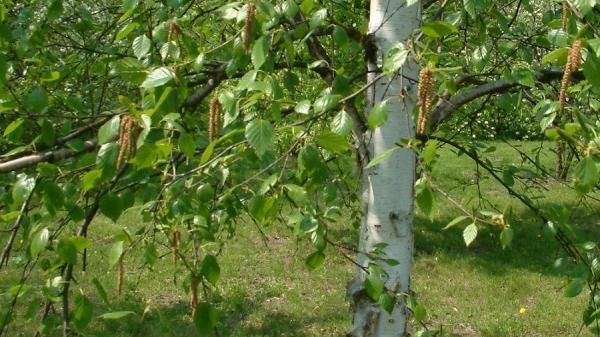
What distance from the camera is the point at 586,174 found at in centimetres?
138

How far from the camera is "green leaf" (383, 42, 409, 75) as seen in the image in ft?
5.16

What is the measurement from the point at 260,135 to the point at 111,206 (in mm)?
567

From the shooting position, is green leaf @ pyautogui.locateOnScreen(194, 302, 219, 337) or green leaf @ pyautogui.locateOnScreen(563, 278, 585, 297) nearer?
green leaf @ pyautogui.locateOnScreen(194, 302, 219, 337)

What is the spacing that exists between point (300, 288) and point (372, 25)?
15.7ft

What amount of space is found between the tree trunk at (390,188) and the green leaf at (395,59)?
0.79 meters

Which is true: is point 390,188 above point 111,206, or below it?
below

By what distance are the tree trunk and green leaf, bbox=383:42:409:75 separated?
0.79 m

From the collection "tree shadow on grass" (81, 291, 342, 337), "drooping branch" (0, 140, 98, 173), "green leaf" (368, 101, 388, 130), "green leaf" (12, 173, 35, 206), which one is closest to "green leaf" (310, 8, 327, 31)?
"green leaf" (368, 101, 388, 130)

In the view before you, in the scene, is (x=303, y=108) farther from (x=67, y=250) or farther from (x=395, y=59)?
(x=67, y=250)

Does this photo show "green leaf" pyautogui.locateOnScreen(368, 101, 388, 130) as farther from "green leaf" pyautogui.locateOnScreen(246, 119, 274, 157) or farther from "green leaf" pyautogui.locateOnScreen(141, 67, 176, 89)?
"green leaf" pyautogui.locateOnScreen(141, 67, 176, 89)

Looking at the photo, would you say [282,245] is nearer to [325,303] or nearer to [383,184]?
[325,303]

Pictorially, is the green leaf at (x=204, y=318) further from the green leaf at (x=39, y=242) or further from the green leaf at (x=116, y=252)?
the green leaf at (x=39, y=242)

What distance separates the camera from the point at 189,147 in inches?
64.7

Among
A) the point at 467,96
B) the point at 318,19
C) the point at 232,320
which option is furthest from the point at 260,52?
the point at 232,320
